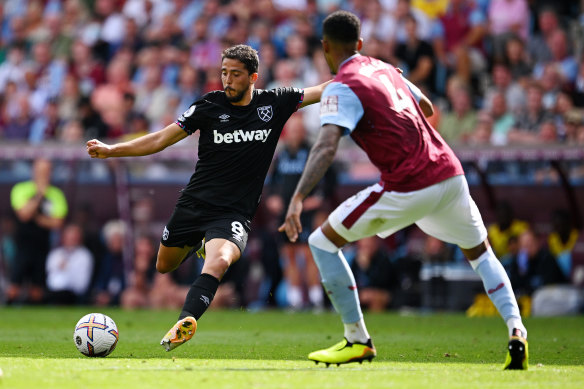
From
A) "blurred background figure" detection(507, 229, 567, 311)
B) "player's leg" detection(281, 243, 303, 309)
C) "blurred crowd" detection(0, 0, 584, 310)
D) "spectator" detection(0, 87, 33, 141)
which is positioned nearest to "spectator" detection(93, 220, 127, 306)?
"blurred crowd" detection(0, 0, 584, 310)

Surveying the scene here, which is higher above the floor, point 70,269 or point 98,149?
point 98,149

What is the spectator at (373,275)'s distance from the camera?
50.1ft

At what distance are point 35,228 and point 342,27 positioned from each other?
37.1 feet

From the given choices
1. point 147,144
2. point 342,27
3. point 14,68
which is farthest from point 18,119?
point 342,27

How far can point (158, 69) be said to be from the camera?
19953mm

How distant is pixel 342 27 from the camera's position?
705cm

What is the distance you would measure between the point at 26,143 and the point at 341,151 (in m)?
5.62

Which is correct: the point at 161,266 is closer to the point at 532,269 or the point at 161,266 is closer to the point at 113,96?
the point at 532,269

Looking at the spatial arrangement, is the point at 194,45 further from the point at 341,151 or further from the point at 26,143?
the point at 341,151

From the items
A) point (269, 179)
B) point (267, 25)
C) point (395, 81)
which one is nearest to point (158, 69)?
point (267, 25)

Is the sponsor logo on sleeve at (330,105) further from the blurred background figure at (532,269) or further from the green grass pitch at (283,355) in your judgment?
the blurred background figure at (532,269)

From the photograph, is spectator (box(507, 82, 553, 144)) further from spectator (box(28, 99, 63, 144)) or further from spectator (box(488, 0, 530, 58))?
spectator (box(28, 99, 63, 144))

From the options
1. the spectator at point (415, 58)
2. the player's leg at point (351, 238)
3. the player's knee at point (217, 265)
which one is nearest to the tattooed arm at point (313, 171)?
the player's leg at point (351, 238)

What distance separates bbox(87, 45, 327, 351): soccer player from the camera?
8477mm
